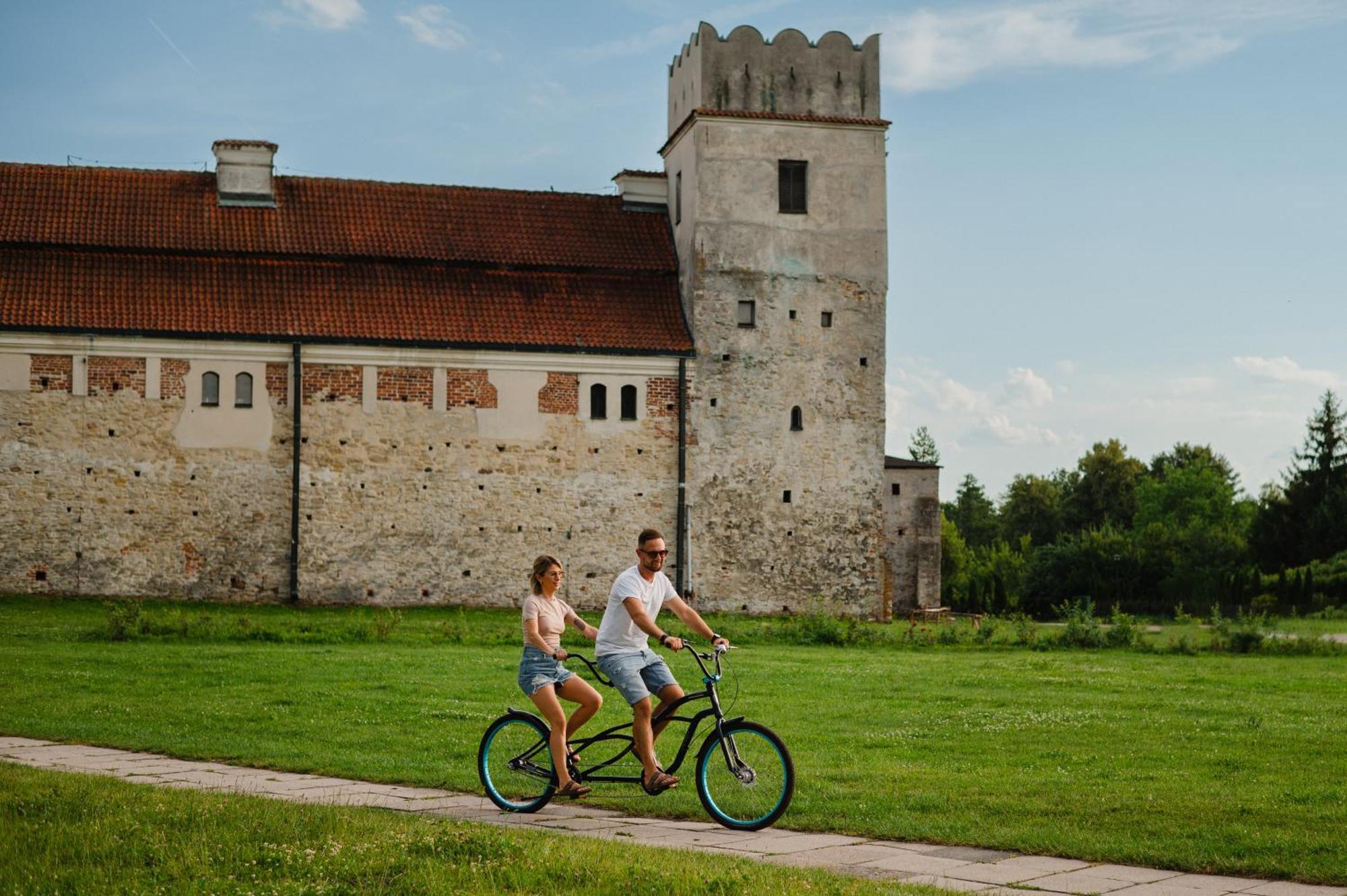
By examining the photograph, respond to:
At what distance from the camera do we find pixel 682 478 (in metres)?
37.3

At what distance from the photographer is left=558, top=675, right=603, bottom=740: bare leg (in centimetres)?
1076

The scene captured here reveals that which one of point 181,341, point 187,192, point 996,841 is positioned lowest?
point 996,841

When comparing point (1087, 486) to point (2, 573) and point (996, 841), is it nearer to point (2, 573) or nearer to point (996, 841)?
point (2, 573)

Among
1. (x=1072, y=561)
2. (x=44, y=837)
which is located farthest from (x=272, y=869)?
(x=1072, y=561)

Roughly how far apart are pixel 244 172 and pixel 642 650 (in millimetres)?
30424

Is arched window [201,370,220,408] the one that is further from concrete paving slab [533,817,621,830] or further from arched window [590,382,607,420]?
concrete paving slab [533,817,621,830]

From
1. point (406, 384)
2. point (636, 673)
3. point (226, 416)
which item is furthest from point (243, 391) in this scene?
point (636, 673)

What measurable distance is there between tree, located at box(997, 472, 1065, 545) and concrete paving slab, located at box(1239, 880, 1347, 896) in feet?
284

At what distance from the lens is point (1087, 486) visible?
301 ft

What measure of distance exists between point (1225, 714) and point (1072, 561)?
47.6 m

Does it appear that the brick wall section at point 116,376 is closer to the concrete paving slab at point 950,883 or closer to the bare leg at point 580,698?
the bare leg at point 580,698

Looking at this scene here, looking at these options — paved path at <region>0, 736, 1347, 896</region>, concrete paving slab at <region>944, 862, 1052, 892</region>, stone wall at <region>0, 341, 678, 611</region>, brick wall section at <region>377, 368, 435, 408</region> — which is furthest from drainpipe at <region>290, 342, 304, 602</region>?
concrete paving slab at <region>944, 862, 1052, 892</region>

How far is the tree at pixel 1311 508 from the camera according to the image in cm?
5653

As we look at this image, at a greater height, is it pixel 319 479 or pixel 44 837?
pixel 319 479
